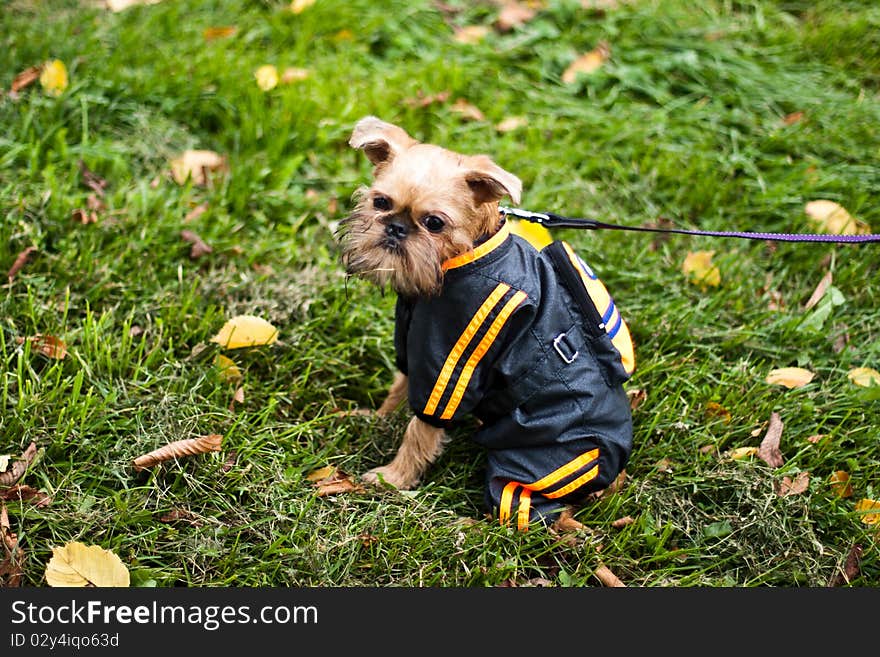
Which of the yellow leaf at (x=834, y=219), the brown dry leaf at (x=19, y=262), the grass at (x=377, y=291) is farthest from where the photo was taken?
the yellow leaf at (x=834, y=219)

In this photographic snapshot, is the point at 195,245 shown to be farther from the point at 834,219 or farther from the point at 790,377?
the point at 834,219

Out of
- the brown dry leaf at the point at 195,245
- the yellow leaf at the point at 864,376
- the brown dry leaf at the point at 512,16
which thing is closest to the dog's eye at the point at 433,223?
the brown dry leaf at the point at 195,245

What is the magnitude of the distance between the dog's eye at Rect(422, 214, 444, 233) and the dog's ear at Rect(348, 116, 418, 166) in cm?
30

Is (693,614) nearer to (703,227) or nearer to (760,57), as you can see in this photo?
(703,227)

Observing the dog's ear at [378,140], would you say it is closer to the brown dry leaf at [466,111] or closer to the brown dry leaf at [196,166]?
the brown dry leaf at [196,166]

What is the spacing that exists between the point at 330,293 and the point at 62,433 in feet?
4.32

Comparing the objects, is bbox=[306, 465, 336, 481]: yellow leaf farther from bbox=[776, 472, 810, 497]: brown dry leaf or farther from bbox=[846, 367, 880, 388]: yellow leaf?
bbox=[846, 367, 880, 388]: yellow leaf

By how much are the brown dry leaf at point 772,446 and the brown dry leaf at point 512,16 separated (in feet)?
10.5

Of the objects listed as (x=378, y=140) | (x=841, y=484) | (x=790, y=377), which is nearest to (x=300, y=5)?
(x=378, y=140)

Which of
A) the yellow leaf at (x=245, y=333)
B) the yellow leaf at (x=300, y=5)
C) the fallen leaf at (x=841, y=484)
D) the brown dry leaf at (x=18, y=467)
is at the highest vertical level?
the yellow leaf at (x=300, y=5)

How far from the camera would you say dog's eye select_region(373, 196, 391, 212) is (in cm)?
269

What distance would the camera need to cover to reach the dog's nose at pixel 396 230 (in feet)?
8.73

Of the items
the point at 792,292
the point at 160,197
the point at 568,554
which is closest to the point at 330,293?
the point at 160,197

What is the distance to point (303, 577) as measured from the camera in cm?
286
